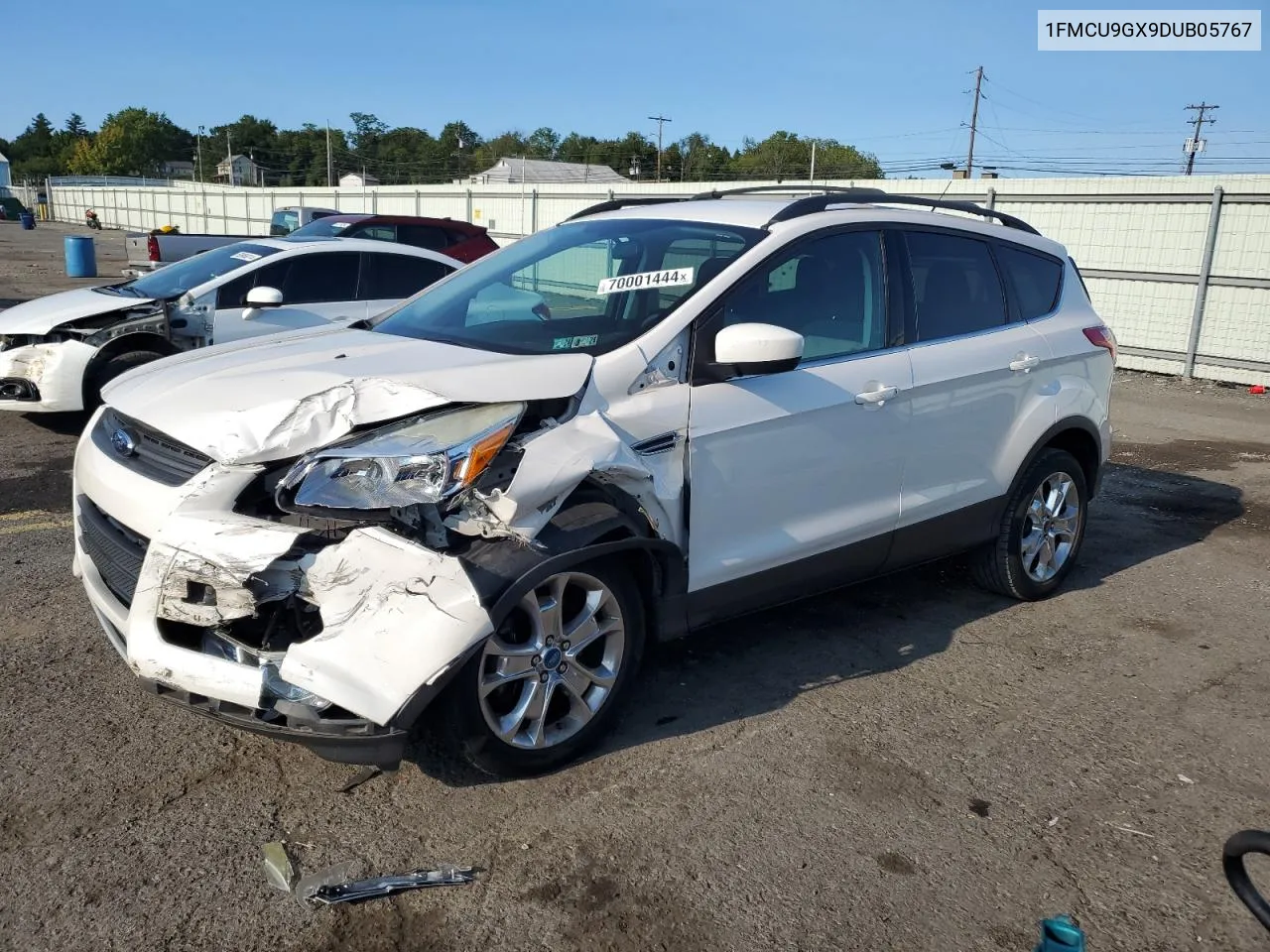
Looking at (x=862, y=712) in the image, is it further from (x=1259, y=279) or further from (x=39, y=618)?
(x=1259, y=279)

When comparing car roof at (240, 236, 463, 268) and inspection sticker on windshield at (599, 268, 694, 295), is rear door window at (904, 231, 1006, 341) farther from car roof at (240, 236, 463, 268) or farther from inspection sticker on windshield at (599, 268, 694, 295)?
car roof at (240, 236, 463, 268)

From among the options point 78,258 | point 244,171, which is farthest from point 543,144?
point 78,258

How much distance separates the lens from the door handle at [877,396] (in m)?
4.21

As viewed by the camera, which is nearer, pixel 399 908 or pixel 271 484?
pixel 399 908

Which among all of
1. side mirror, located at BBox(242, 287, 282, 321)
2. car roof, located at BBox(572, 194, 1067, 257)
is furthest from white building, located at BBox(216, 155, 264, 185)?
car roof, located at BBox(572, 194, 1067, 257)

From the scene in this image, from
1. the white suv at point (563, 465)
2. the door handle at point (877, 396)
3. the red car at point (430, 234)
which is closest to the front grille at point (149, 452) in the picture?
the white suv at point (563, 465)

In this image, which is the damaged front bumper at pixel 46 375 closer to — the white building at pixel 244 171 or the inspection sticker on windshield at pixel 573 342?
the inspection sticker on windshield at pixel 573 342

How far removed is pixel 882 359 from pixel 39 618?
3.84m

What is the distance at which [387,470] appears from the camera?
305 centimetres

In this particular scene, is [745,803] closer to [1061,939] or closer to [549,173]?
[1061,939]

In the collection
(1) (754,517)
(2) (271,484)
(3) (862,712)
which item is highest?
(2) (271,484)

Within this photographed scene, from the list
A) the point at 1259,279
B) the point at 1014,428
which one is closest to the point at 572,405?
the point at 1014,428

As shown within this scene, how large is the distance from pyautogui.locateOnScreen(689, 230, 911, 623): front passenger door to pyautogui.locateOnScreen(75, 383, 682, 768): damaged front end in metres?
0.68

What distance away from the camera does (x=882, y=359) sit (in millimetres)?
4359
